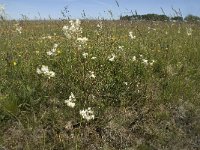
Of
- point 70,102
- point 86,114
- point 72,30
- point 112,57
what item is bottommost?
point 86,114

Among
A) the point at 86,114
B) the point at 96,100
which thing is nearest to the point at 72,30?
the point at 96,100

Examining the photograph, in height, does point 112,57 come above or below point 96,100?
above

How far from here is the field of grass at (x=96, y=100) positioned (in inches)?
189

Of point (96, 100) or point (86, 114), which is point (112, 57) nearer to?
point (96, 100)

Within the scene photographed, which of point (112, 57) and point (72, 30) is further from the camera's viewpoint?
point (112, 57)

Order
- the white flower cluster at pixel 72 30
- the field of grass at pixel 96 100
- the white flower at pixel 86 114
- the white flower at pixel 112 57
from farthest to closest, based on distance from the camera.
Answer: the white flower at pixel 112 57 → the white flower cluster at pixel 72 30 → the field of grass at pixel 96 100 → the white flower at pixel 86 114

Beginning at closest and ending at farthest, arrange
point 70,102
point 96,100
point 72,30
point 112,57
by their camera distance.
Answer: point 70,102 < point 96,100 < point 72,30 < point 112,57

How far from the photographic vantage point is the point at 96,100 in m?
5.25

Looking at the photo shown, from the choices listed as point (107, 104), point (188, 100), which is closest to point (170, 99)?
point (188, 100)

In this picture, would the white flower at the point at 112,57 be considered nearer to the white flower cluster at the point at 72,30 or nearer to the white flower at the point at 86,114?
the white flower cluster at the point at 72,30

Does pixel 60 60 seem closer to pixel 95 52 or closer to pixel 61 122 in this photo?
pixel 95 52

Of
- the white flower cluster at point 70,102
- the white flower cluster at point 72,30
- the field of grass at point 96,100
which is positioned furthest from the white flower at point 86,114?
the white flower cluster at point 72,30

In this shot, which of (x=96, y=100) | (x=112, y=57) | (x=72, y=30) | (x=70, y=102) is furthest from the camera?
(x=112, y=57)

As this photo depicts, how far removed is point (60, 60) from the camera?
19.7ft
